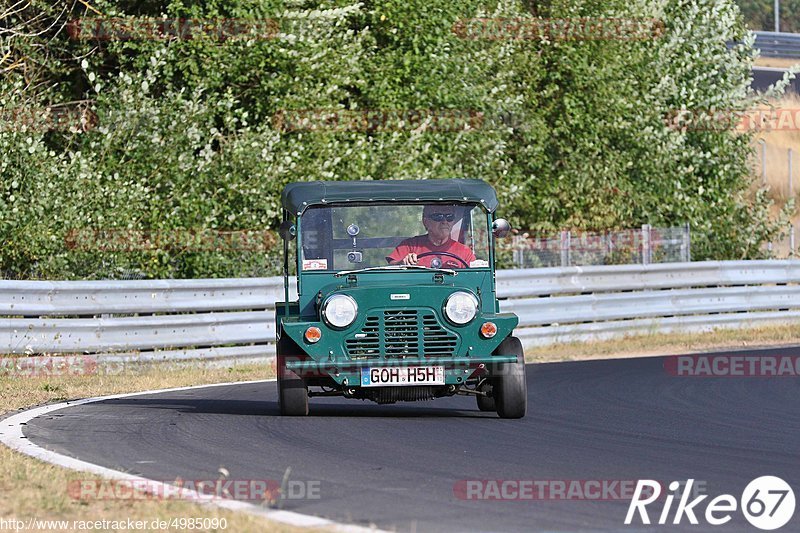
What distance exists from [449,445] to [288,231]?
277cm

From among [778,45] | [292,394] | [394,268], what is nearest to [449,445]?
[292,394]

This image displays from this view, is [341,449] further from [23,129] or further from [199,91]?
[199,91]

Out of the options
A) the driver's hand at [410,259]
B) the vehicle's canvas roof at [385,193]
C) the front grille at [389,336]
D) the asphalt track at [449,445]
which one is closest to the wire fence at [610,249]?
the asphalt track at [449,445]

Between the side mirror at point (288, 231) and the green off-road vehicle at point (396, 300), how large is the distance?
0.01 metres

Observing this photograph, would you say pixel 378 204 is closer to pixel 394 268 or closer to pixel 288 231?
pixel 394 268

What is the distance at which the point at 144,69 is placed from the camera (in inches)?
806

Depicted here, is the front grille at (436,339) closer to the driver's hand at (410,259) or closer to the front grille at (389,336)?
the front grille at (389,336)

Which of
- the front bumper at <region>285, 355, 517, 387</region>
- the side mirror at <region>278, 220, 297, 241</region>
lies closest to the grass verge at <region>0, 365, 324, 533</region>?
the front bumper at <region>285, 355, 517, 387</region>

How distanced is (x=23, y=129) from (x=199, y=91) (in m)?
2.90

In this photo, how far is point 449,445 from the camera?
8.91 meters

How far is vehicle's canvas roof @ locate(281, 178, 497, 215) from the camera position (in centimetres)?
1095

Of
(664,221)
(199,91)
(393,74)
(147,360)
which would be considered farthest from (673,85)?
(147,360)

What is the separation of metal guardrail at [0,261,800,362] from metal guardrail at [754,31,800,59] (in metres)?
34.4

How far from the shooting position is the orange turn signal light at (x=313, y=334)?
404 inches
